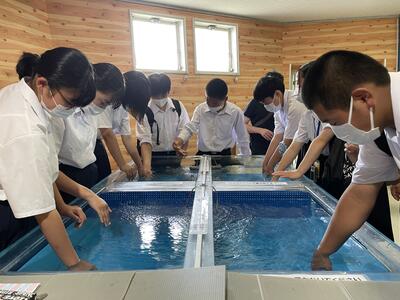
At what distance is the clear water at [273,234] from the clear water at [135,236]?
8.1 inches

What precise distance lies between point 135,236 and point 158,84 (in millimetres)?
1675

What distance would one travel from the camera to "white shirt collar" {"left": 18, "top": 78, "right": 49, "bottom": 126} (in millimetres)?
1001

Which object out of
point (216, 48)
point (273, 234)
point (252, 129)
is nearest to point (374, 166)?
point (273, 234)

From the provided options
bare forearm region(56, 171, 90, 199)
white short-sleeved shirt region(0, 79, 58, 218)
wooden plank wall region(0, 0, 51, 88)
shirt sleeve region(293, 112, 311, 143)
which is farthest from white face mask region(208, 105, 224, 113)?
wooden plank wall region(0, 0, 51, 88)

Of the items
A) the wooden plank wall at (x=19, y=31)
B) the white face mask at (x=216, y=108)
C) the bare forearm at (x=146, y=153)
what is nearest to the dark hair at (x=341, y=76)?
the bare forearm at (x=146, y=153)

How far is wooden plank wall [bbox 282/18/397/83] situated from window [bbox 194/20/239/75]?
1.09 metres

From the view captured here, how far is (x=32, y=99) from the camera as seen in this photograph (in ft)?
3.30

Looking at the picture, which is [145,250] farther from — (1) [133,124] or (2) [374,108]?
(1) [133,124]

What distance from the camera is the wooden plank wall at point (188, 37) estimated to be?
3658mm

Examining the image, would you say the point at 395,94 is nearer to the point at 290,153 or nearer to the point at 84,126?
the point at 290,153

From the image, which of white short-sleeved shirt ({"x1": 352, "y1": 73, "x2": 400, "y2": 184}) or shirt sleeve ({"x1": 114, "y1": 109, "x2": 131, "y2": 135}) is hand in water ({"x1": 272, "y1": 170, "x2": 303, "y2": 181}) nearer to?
white short-sleeved shirt ({"x1": 352, "y1": 73, "x2": 400, "y2": 184})

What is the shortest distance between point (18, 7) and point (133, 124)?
2077mm

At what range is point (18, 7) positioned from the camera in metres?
3.57

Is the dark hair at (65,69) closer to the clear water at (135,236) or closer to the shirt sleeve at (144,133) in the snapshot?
the clear water at (135,236)
